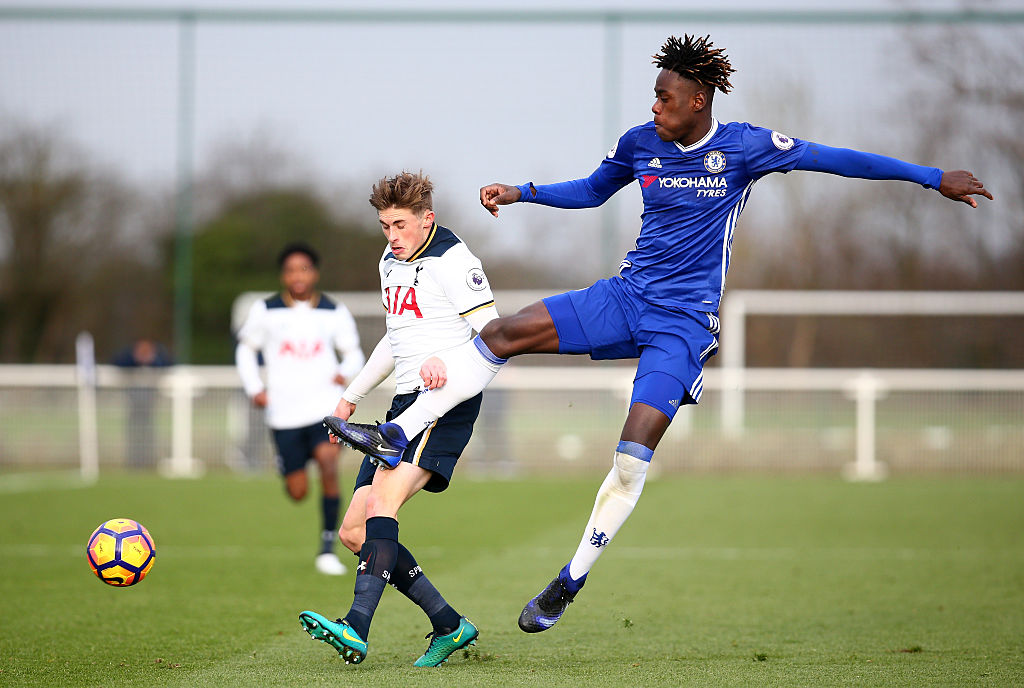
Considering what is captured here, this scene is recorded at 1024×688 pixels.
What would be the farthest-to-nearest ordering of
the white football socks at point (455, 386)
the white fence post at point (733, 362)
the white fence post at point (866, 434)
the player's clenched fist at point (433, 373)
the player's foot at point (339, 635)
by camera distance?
the white fence post at point (733, 362)
the white fence post at point (866, 434)
the white football socks at point (455, 386)
the player's clenched fist at point (433, 373)
the player's foot at point (339, 635)

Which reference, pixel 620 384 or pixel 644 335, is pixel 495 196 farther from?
pixel 620 384

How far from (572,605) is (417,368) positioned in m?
2.29

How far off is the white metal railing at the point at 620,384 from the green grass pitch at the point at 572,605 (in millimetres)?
2932

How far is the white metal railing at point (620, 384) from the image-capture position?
1659 cm

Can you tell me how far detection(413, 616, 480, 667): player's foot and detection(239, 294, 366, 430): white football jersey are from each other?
4144mm

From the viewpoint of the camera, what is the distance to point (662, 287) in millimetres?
5262

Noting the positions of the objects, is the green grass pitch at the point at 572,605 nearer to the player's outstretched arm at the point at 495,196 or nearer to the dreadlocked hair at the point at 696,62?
the player's outstretched arm at the point at 495,196

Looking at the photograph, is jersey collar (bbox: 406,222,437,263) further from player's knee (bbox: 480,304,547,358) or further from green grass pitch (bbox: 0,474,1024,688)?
green grass pitch (bbox: 0,474,1024,688)

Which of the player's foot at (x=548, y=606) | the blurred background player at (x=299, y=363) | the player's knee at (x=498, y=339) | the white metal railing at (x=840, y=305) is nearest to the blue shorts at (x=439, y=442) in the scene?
the player's knee at (x=498, y=339)

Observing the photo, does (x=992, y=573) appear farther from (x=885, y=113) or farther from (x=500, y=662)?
(x=885, y=113)

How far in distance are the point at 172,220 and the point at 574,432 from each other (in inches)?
306

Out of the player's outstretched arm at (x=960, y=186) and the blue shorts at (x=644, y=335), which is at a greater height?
the player's outstretched arm at (x=960, y=186)

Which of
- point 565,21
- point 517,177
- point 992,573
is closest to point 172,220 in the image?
point 517,177

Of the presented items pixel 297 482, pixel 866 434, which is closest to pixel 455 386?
pixel 297 482
